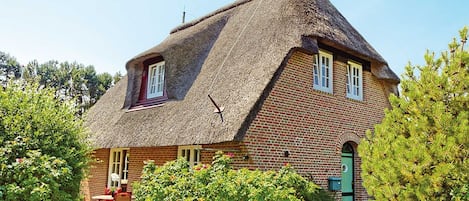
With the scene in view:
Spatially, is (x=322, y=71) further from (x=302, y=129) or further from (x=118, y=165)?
(x=118, y=165)

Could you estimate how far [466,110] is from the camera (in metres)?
4.70

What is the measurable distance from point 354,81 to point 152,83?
6.66 meters

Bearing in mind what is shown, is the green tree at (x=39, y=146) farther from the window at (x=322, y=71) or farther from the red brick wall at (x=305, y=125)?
the window at (x=322, y=71)

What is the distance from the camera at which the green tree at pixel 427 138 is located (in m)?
4.47

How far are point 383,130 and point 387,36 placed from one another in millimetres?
6092

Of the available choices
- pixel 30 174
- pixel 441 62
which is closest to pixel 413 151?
pixel 441 62

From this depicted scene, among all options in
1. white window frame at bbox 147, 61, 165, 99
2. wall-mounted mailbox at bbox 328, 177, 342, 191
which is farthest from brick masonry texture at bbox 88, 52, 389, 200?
white window frame at bbox 147, 61, 165, 99

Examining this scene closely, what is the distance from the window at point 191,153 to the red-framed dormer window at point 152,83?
7.11ft

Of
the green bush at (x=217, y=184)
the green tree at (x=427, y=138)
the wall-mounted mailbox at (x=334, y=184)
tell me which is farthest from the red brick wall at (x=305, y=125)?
the green tree at (x=427, y=138)

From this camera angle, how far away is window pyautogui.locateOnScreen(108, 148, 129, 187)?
1383cm

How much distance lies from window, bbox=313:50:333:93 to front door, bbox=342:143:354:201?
1.95 m

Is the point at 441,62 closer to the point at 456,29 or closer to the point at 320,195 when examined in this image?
the point at 456,29

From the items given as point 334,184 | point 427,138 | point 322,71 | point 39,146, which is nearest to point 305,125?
point 334,184

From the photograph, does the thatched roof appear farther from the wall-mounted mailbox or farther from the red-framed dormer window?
the wall-mounted mailbox
